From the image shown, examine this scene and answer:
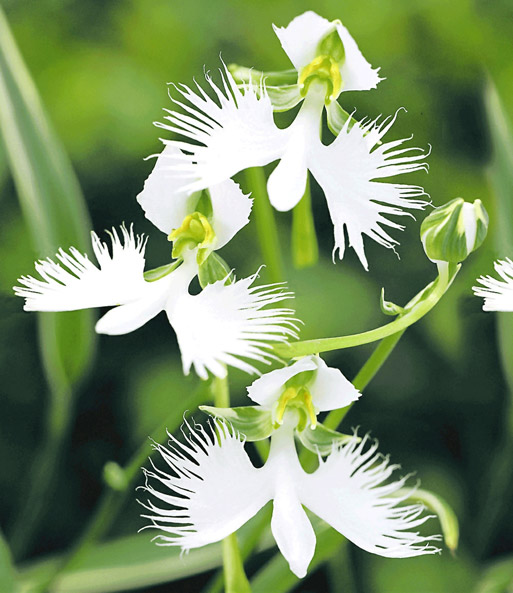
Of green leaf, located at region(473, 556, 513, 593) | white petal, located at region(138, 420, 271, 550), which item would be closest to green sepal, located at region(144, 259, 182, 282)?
white petal, located at region(138, 420, 271, 550)

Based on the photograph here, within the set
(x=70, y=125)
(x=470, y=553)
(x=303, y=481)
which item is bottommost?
(x=470, y=553)

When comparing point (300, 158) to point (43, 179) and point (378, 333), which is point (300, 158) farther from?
point (43, 179)

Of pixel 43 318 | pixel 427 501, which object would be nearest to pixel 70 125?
pixel 43 318

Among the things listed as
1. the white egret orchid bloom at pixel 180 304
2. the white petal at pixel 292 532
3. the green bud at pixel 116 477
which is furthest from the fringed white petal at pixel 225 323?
the green bud at pixel 116 477

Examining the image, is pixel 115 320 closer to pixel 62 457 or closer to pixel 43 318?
pixel 43 318

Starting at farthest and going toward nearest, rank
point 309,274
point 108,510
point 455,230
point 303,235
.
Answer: point 309,274, point 108,510, point 303,235, point 455,230

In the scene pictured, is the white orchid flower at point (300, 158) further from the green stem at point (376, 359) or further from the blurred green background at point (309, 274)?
the blurred green background at point (309, 274)

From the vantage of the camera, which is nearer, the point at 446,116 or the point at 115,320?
the point at 115,320

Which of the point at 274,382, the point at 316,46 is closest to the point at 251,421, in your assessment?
the point at 274,382
